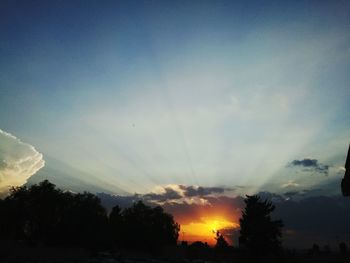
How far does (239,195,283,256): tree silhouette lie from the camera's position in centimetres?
3881

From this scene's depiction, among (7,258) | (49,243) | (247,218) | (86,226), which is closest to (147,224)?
(86,226)

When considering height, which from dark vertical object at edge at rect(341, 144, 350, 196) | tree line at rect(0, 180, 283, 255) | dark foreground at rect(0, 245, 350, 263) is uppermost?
tree line at rect(0, 180, 283, 255)

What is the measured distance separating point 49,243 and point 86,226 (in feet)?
37.9

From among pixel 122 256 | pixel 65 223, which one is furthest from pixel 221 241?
pixel 65 223

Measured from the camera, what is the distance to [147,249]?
374 feet

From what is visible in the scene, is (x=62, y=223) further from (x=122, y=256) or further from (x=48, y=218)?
(x=122, y=256)

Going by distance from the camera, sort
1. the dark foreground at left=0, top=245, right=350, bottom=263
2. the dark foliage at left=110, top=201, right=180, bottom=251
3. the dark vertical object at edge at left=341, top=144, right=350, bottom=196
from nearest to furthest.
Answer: the dark vertical object at edge at left=341, top=144, right=350, bottom=196 → the dark foreground at left=0, top=245, right=350, bottom=263 → the dark foliage at left=110, top=201, right=180, bottom=251

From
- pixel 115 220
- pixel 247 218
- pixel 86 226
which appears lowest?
pixel 247 218

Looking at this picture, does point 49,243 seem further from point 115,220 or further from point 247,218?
point 247,218

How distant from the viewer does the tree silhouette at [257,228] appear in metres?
38.8

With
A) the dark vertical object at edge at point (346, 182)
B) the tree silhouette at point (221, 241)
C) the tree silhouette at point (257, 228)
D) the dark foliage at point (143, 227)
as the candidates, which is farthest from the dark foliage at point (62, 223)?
the dark vertical object at edge at point (346, 182)

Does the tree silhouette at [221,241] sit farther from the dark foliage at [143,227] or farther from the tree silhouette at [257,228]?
Answer: the dark foliage at [143,227]

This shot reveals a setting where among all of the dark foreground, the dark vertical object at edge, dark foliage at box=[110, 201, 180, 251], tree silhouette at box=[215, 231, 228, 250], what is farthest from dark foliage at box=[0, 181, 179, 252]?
the dark vertical object at edge

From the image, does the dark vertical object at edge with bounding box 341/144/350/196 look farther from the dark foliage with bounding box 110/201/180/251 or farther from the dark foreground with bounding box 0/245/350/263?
the dark foliage with bounding box 110/201/180/251
